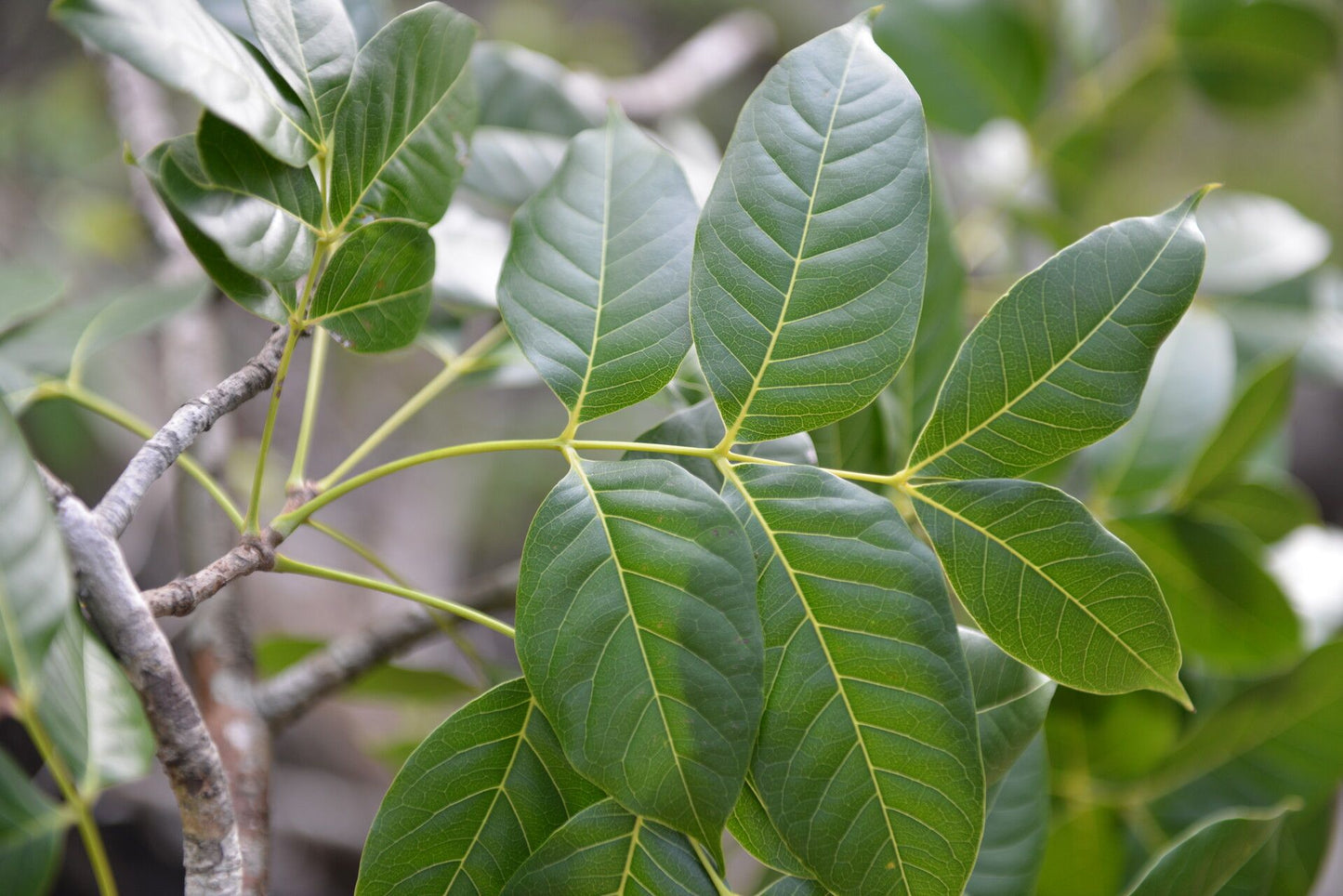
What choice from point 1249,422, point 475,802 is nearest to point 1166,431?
point 1249,422

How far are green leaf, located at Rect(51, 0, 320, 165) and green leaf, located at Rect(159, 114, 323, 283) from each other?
0.05 feet

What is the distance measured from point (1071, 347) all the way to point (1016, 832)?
27 centimetres

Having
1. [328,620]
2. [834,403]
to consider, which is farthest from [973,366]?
[328,620]

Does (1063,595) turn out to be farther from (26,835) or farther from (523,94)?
(523,94)

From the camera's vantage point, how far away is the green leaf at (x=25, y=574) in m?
0.21

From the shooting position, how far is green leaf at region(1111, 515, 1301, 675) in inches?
23.1

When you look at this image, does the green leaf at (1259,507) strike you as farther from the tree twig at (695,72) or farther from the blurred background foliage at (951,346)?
the tree twig at (695,72)

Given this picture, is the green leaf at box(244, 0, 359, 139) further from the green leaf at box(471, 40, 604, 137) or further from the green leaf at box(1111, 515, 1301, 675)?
the green leaf at box(1111, 515, 1301, 675)

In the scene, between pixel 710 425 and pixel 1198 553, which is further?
pixel 1198 553

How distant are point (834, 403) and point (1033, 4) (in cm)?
88

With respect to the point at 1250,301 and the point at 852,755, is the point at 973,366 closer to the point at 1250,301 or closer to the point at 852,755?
the point at 852,755

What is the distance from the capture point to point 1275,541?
2.18ft

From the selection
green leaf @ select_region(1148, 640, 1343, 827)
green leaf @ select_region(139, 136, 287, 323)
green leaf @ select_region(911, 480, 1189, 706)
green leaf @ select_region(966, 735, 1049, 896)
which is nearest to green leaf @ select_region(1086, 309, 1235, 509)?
green leaf @ select_region(1148, 640, 1343, 827)

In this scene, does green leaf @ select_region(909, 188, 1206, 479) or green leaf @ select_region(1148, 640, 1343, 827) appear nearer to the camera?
green leaf @ select_region(909, 188, 1206, 479)
